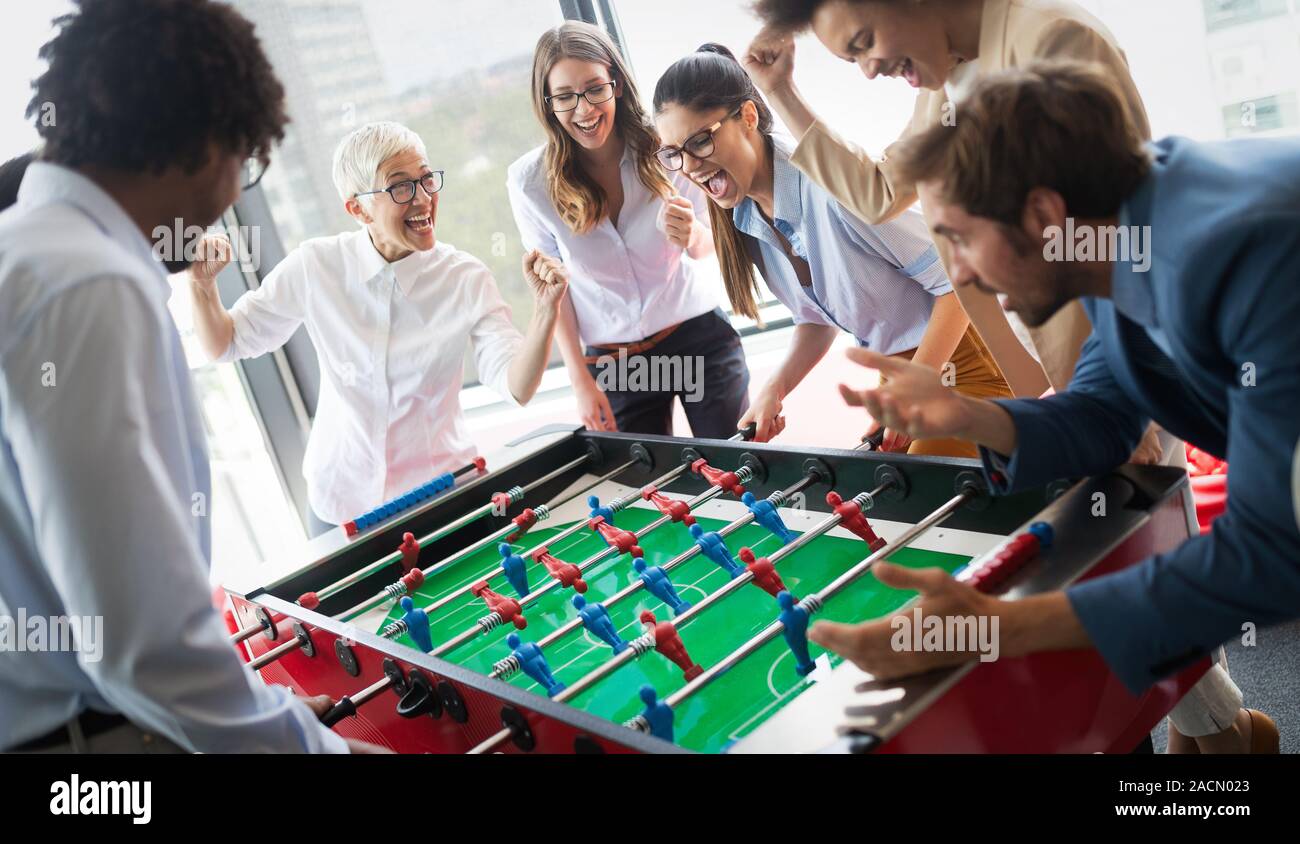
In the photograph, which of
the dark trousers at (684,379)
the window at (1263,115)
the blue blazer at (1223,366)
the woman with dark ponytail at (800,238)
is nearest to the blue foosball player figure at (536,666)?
the blue blazer at (1223,366)

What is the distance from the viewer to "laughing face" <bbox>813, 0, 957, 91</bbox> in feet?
5.96

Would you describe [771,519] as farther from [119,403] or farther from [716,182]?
[119,403]

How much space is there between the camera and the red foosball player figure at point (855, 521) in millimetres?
1786

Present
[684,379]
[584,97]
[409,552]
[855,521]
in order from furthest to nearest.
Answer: [684,379], [584,97], [409,552], [855,521]

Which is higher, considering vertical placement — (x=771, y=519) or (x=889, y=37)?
(x=889, y=37)

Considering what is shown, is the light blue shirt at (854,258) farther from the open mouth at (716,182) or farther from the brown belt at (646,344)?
the brown belt at (646,344)

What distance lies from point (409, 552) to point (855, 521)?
100cm

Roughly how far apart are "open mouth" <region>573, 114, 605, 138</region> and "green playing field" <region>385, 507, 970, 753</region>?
1.17 m

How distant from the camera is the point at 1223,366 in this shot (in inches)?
46.8

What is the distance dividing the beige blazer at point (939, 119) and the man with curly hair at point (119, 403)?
94 centimetres

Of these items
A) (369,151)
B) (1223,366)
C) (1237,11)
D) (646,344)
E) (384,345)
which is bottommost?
(646,344)

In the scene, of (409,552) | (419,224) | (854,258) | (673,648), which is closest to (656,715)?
(673,648)

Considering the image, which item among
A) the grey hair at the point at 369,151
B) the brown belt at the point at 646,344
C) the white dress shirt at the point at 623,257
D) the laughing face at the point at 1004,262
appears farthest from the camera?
the brown belt at the point at 646,344
